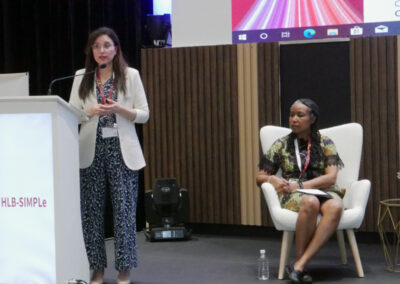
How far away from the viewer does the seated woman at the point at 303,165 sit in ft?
11.9

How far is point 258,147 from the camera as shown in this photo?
16.4ft

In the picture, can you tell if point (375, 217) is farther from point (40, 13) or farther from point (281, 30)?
point (40, 13)

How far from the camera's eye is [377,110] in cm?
466

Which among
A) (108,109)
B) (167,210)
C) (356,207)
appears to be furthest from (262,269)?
(167,210)

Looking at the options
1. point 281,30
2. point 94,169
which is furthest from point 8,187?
point 281,30

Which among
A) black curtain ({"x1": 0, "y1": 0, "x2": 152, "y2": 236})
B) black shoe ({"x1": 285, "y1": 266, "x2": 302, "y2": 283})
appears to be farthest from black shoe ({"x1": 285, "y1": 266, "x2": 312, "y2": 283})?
black curtain ({"x1": 0, "y1": 0, "x2": 152, "y2": 236})

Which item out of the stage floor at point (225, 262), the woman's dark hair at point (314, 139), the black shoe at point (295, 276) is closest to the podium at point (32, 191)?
the stage floor at point (225, 262)

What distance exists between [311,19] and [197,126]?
133 centimetres

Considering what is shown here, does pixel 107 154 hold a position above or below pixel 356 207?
above

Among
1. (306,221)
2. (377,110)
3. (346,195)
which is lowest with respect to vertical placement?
(306,221)

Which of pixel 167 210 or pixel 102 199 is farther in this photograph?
pixel 167 210

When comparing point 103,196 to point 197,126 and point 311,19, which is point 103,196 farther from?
point 311,19

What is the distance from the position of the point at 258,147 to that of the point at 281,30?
101 cm

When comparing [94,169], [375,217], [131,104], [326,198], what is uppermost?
[131,104]
